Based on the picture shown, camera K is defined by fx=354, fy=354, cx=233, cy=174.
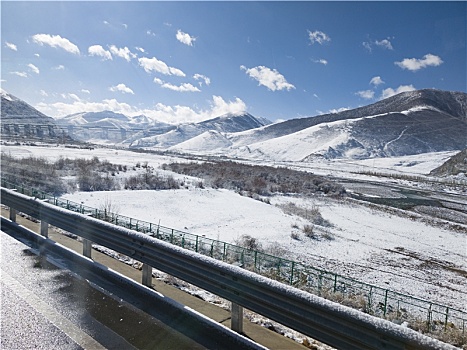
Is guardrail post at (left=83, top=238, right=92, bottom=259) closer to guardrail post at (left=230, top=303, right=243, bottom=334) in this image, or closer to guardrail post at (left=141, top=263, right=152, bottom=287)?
guardrail post at (left=141, top=263, right=152, bottom=287)

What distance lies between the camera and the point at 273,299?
381 centimetres

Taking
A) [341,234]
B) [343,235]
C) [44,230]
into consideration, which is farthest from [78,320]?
[341,234]

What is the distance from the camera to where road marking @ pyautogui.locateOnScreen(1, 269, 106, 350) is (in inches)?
150

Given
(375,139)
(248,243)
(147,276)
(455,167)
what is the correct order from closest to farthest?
(147,276) → (248,243) → (455,167) → (375,139)

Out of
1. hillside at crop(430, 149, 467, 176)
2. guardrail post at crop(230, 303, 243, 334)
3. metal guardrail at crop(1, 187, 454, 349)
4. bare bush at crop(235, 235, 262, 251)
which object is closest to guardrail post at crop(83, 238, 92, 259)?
metal guardrail at crop(1, 187, 454, 349)

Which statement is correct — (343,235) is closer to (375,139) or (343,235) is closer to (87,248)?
(87,248)

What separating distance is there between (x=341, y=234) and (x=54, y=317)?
1616 centimetres

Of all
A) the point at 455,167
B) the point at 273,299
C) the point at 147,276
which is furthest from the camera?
the point at 455,167

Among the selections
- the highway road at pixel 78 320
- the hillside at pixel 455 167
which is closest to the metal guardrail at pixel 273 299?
the highway road at pixel 78 320

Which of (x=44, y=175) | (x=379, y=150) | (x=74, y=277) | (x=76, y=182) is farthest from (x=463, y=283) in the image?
(x=379, y=150)

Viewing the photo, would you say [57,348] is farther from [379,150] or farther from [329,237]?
[379,150]

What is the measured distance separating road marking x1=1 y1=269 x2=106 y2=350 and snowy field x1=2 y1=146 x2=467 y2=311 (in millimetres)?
9785

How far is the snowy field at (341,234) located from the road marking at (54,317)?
9.78 metres

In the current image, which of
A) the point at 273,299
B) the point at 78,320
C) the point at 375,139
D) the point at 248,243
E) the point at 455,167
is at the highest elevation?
the point at 375,139
